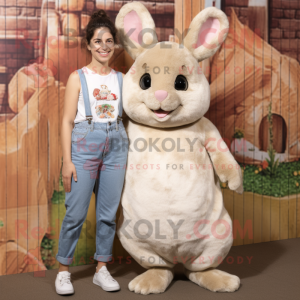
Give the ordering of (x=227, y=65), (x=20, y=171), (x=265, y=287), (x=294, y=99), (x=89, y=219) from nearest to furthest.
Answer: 1. (x=265, y=287)
2. (x=20, y=171)
3. (x=89, y=219)
4. (x=227, y=65)
5. (x=294, y=99)

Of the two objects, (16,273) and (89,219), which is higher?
(89,219)

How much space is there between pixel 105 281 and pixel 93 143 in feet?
2.48

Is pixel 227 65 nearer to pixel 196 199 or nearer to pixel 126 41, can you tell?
pixel 126 41

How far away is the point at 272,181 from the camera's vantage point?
121 inches

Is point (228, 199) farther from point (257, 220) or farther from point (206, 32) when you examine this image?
point (206, 32)

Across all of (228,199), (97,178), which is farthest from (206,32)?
(228,199)

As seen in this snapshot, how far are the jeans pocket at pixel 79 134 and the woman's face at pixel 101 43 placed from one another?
0.39m

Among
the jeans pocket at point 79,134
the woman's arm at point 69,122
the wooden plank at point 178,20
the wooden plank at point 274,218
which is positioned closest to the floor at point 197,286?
the wooden plank at point 274,218

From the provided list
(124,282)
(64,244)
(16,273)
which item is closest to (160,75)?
(64,244)

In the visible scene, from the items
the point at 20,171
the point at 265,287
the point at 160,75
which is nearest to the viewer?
the point at 160,75

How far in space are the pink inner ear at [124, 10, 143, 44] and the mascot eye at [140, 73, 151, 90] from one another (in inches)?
10.1

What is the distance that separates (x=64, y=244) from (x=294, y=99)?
2081 millimetres

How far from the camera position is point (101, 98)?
2096 mm

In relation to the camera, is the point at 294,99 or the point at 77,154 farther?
the point at 294,99
